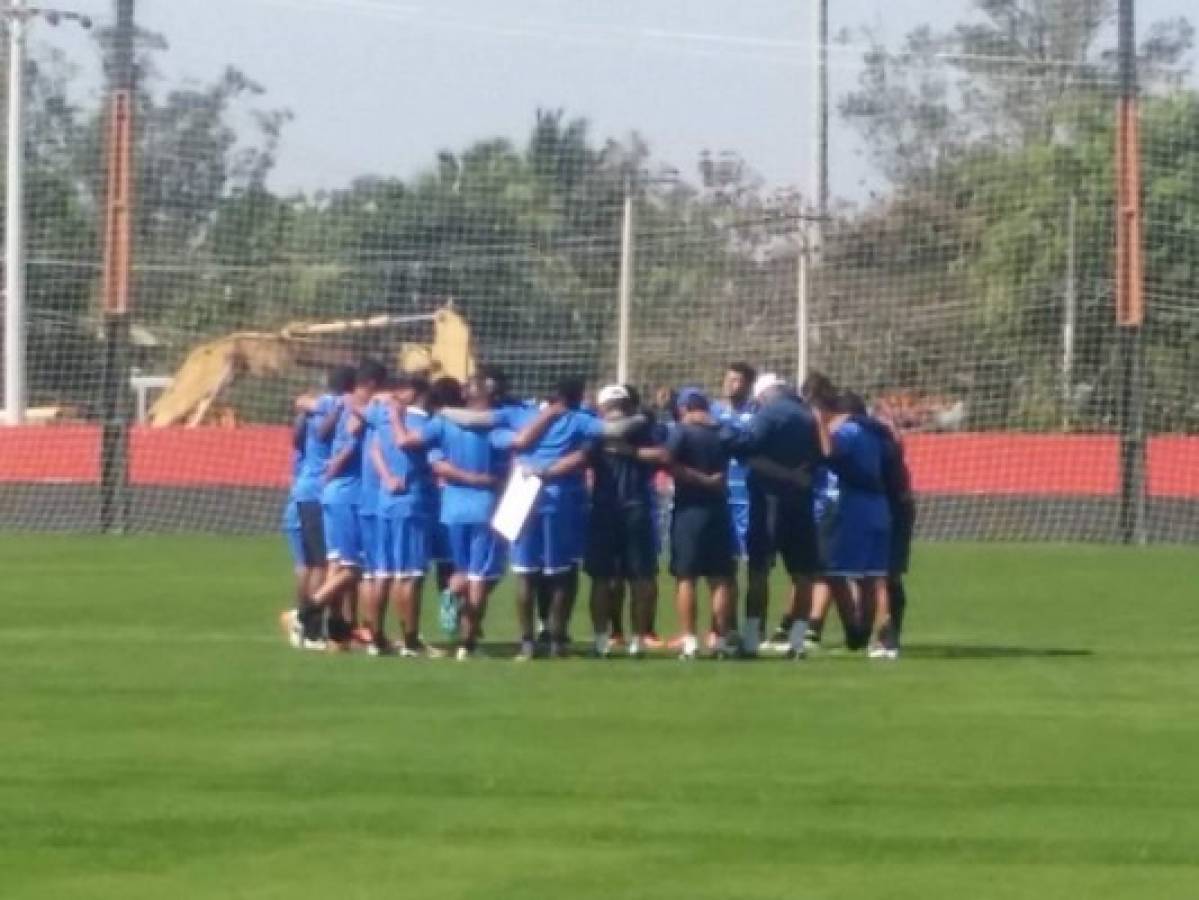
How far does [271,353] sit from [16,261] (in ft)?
37.1

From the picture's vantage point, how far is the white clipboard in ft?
70.2

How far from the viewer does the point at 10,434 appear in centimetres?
4319

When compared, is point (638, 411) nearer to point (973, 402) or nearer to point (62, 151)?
point (973, 402)

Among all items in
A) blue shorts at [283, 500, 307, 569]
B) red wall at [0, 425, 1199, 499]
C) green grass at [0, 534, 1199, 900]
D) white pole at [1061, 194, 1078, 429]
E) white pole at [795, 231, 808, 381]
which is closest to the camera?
green grass at [0, 534, 1199, 900]

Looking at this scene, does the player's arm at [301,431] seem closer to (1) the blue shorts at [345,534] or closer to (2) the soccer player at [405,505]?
(1) the blue shorts at [345,534]

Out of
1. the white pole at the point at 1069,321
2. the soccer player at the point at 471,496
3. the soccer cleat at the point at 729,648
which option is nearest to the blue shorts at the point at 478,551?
the soccer player at the point at 471,496

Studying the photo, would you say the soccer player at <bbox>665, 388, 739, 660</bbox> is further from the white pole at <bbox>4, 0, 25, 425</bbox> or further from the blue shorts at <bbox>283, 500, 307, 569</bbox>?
the white pole at <bbox>4, 0, 25, 425</bbox>

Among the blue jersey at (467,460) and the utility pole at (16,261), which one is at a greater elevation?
the utility pole at (16,261)

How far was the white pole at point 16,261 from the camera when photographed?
45125 millimetres

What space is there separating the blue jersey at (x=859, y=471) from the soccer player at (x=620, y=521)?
49.6 inches

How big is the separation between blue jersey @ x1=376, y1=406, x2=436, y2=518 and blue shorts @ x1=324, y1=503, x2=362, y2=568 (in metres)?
0.30

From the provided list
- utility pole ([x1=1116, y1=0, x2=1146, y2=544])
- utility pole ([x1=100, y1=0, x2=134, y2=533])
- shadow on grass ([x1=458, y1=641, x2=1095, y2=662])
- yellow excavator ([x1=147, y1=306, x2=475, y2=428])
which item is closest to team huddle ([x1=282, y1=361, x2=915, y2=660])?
shadow on grass ([x1=458, y1=641, x2=1095, y2=662])

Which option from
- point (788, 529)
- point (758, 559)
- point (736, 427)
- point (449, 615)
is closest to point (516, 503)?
point (736, 427)

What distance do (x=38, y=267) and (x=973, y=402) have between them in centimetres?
1738
